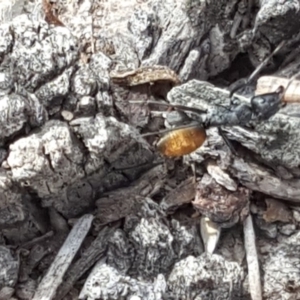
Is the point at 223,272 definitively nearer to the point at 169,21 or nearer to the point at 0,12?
the point at 169,21

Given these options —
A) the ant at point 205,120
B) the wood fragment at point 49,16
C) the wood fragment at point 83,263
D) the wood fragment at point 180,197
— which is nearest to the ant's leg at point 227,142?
the ant at point 205,120

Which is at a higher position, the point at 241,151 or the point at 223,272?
the point at 241,151

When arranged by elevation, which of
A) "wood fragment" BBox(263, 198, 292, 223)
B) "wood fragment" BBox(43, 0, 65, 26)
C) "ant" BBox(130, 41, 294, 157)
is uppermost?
"wood fragment" BBox(43, 0, 65, 26)

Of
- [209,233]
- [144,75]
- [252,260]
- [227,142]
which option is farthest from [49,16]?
[252,260]

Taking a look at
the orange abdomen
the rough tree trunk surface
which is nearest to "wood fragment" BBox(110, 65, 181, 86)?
the rough tree trunk surface

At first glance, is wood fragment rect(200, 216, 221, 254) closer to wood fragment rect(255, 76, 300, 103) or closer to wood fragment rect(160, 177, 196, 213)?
wood fragment rect(160, 177, 196, 213)

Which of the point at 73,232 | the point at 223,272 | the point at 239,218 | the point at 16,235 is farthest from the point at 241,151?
the point at 16,235

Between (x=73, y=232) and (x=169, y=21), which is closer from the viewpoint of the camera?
(x=73, y=232)
